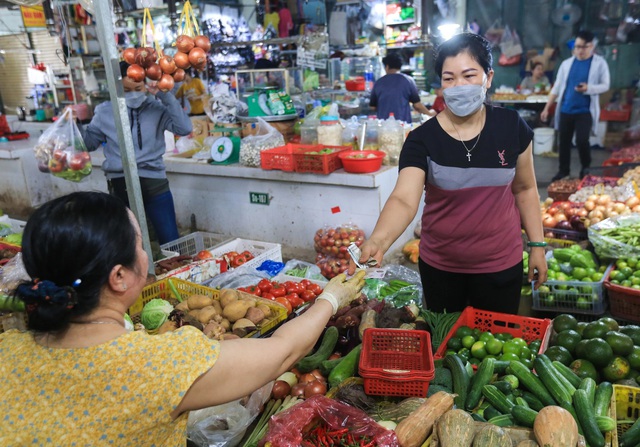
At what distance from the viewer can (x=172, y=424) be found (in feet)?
4.64

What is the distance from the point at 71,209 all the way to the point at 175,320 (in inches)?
67.9

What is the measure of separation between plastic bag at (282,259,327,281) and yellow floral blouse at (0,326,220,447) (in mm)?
2967

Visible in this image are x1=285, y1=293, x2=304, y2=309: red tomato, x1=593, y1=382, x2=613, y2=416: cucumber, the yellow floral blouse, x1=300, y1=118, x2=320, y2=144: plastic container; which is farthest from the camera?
x1=300, y1=118, x2=320, y2=144: plastic container

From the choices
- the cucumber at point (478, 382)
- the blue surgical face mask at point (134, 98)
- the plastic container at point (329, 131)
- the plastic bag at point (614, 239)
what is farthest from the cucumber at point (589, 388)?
the plastic container at point (329, 131)

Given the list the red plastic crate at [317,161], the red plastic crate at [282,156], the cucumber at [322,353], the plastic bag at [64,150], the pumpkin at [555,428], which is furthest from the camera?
the red plastic crate at [282,156]

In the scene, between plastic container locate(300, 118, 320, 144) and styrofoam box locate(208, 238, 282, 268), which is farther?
plastic container locate(300, 118, 320, 144)

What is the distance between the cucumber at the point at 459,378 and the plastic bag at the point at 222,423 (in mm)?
879

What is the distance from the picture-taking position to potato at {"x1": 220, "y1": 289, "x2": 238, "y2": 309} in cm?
315

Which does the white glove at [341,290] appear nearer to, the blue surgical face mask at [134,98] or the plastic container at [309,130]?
the blue surgical face mask at [134,98]

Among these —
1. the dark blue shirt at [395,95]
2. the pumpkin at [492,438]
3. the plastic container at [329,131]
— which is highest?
the dark blue shirt at [395,95]

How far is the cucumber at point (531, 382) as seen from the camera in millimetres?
2043

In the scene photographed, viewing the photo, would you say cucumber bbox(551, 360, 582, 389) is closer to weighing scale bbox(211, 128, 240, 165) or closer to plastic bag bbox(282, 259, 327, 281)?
plastic bag bbox(282, 259, 327, 281)

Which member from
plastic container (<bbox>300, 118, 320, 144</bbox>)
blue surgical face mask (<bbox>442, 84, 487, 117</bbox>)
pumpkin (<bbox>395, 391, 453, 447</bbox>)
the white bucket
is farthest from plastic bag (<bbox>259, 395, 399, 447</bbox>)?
the white bucket

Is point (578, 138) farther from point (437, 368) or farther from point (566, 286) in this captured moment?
point (437, 368)
